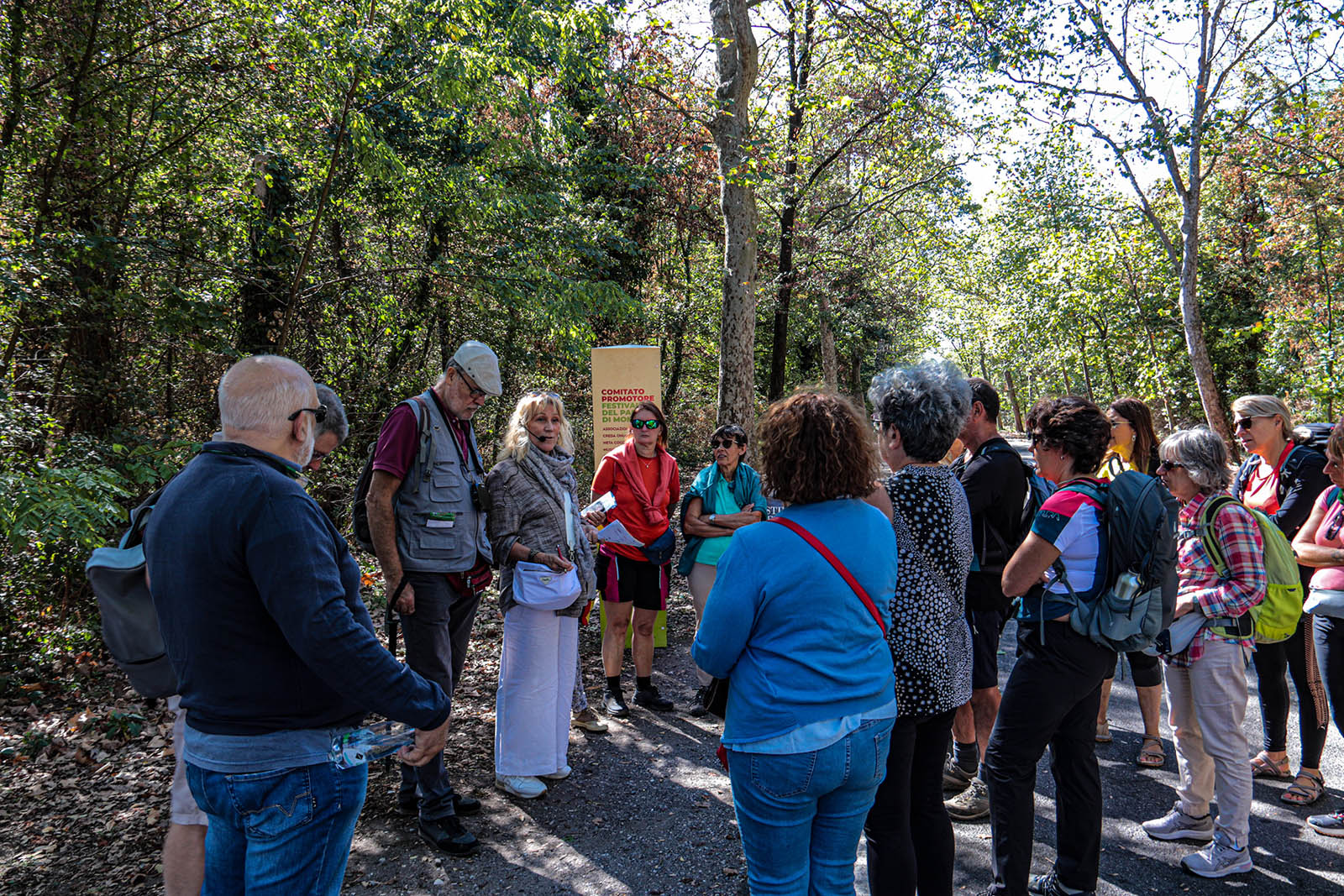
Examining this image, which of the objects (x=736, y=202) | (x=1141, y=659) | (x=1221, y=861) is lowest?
(x=1221, y=861)

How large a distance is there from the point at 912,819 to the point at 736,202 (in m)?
7.57

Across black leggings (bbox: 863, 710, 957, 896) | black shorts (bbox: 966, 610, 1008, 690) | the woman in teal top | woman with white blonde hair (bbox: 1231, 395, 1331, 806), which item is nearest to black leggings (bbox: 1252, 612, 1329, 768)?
woman with white blonde hair (bbox: 1231, 395, 1331, 806)

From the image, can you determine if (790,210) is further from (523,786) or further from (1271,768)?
(523,786)

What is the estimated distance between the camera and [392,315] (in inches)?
384

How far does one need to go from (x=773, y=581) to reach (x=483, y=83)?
6838mm

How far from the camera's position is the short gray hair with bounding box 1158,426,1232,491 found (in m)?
3.56

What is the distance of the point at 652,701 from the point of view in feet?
18.1

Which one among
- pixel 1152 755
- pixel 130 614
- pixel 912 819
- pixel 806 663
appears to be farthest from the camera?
pixel 1152 755

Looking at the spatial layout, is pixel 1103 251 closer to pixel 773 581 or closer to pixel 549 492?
pixel 549 492

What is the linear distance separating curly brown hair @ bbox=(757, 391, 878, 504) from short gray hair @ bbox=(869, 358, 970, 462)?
471 millimetres

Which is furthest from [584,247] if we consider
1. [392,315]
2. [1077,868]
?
[1077,868]

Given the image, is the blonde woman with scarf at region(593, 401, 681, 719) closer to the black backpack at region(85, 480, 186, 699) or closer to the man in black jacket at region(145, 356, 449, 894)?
the black backpack at region(85, 480, 186, 699)

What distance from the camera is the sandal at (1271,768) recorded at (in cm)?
436

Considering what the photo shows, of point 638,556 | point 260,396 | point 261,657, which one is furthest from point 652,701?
point 260,396
